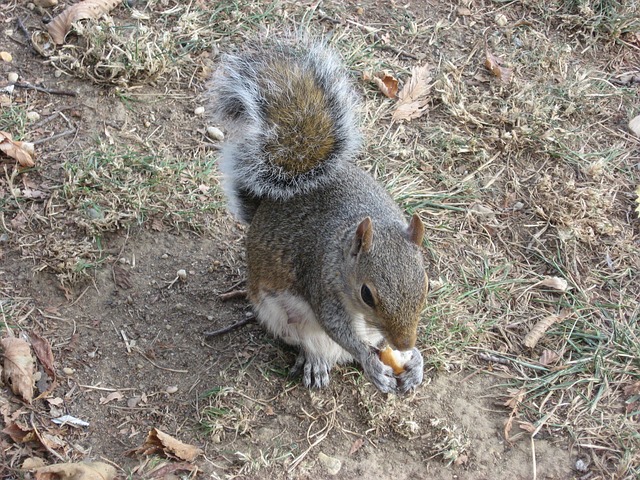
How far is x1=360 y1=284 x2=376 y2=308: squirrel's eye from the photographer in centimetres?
207

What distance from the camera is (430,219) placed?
118 inches

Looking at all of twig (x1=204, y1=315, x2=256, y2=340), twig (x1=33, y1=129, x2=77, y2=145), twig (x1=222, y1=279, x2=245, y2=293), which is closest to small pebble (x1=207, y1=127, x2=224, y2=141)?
twig (x1=33, y1=129, x2=77, y2=145)

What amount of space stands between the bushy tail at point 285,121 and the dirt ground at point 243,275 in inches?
20.9

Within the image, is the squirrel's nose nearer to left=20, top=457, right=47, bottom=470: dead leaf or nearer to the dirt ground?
the dirt ground

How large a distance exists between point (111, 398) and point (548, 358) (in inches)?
56.5

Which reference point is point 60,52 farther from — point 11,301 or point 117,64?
point 11,301

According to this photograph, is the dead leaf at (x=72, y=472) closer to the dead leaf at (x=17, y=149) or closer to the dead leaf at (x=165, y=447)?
the dead leaf at (x=165, y=447)

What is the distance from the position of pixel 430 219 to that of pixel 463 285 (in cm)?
32

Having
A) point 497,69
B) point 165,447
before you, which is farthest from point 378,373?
point 497,69

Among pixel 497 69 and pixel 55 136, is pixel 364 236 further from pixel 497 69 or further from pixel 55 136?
pixel 497 69

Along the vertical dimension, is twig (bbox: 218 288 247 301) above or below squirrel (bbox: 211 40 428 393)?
below

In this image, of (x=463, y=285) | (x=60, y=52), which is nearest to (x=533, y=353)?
(x=463, y=285)

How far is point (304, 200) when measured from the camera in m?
2.47

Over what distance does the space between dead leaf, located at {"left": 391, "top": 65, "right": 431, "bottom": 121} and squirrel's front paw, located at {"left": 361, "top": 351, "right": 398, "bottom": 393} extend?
1.34 m
